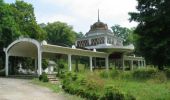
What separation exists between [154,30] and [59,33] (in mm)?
53046

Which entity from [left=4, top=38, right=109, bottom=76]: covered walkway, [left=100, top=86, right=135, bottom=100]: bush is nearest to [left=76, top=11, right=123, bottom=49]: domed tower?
[left=4, top=38, right=109, bottom=76]: covered walkway

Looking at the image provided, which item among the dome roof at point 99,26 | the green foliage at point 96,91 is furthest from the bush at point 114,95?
the dome roof at point 99,26

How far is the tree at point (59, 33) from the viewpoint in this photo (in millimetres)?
77844

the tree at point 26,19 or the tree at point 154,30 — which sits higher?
the tree at point 26,19

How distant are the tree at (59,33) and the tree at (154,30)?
48750 millimetres

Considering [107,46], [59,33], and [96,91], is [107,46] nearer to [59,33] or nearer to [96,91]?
[96,91]

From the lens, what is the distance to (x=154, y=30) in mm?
27172

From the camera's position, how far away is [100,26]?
5369 centimetres

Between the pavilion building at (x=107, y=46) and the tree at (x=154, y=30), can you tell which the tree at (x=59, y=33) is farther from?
the tree at (x=154, y=30)

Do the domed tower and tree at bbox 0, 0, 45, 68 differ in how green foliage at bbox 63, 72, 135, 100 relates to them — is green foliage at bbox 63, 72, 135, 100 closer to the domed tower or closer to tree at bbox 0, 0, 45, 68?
tree at bbox 0, 0, 45, 68

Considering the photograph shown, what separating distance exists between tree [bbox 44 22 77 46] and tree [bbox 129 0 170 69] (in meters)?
48.7

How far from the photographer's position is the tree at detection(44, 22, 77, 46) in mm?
77844

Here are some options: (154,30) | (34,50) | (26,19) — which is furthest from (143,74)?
(26,19)

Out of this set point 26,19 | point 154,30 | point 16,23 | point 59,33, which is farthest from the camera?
point 59,33
